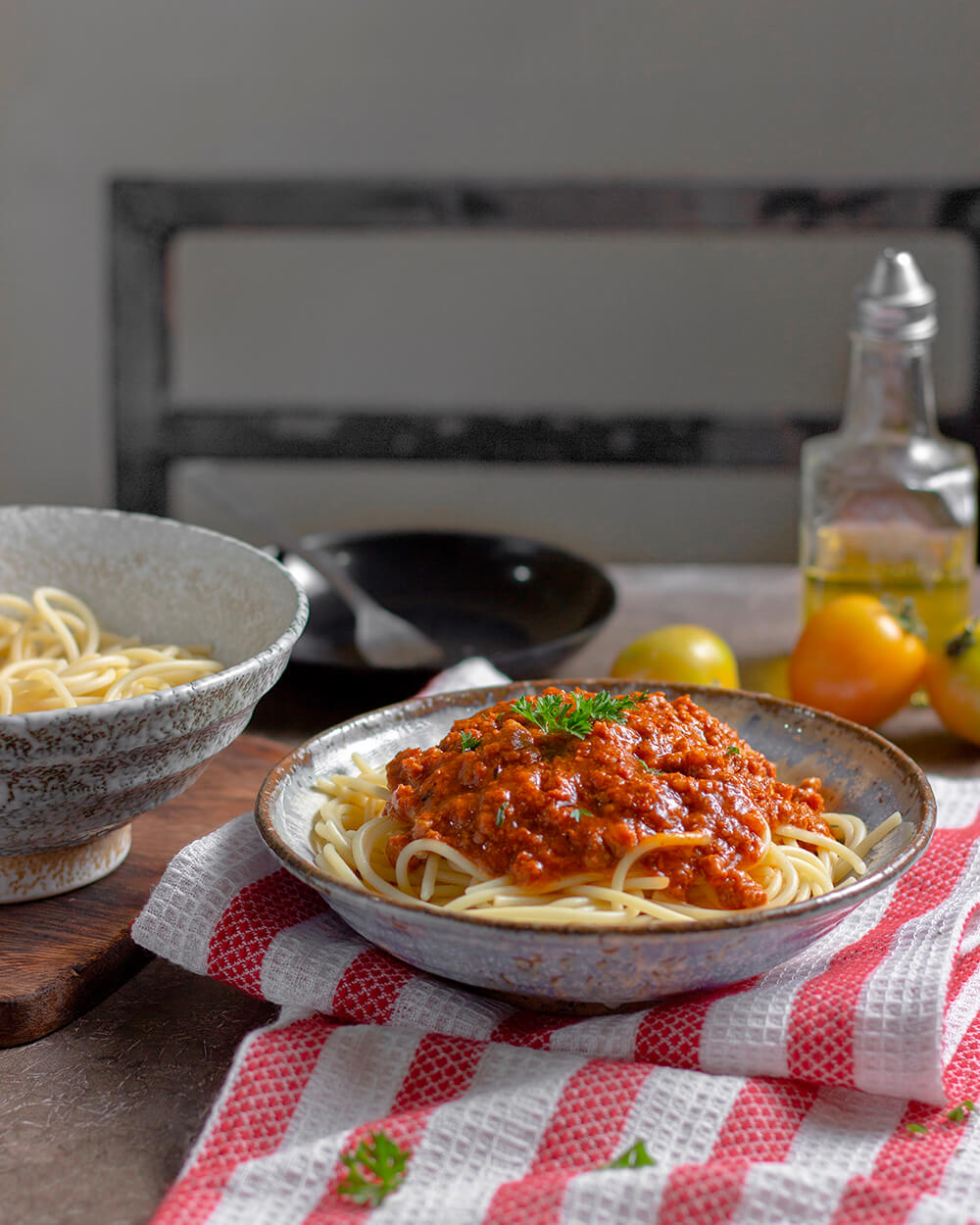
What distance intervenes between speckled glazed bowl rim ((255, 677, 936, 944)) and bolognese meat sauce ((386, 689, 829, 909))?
0.38 feet

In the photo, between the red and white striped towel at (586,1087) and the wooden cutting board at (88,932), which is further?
the wooden cutting board at (88,932)

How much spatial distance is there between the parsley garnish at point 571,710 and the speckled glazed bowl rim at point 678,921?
18 cm

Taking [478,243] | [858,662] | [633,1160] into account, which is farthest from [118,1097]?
[478,243]

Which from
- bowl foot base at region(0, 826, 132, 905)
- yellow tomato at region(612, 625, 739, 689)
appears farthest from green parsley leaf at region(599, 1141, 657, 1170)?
yellow tomato at region(612, 625, 739, 689)

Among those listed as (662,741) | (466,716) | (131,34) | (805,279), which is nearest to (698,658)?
(466,716)

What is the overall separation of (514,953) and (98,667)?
0.79m

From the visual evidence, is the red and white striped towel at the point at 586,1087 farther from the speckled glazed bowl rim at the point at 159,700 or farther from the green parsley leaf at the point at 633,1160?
the speckled glazed bowl rim at the point at 159,700

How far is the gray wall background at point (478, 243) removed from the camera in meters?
5.34

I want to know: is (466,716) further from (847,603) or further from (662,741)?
(847,603)

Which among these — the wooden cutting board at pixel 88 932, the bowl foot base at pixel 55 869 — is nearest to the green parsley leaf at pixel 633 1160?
the wooden cutting board at pixel 88 932

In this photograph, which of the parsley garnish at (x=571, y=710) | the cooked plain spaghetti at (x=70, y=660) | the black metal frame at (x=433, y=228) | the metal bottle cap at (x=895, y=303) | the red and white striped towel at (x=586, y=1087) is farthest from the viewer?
the black metal frame at (x=433, y=228)

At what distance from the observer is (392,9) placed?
17.7 feet

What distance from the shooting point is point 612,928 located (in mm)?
1124

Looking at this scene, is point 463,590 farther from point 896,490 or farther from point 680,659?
point 896,490
